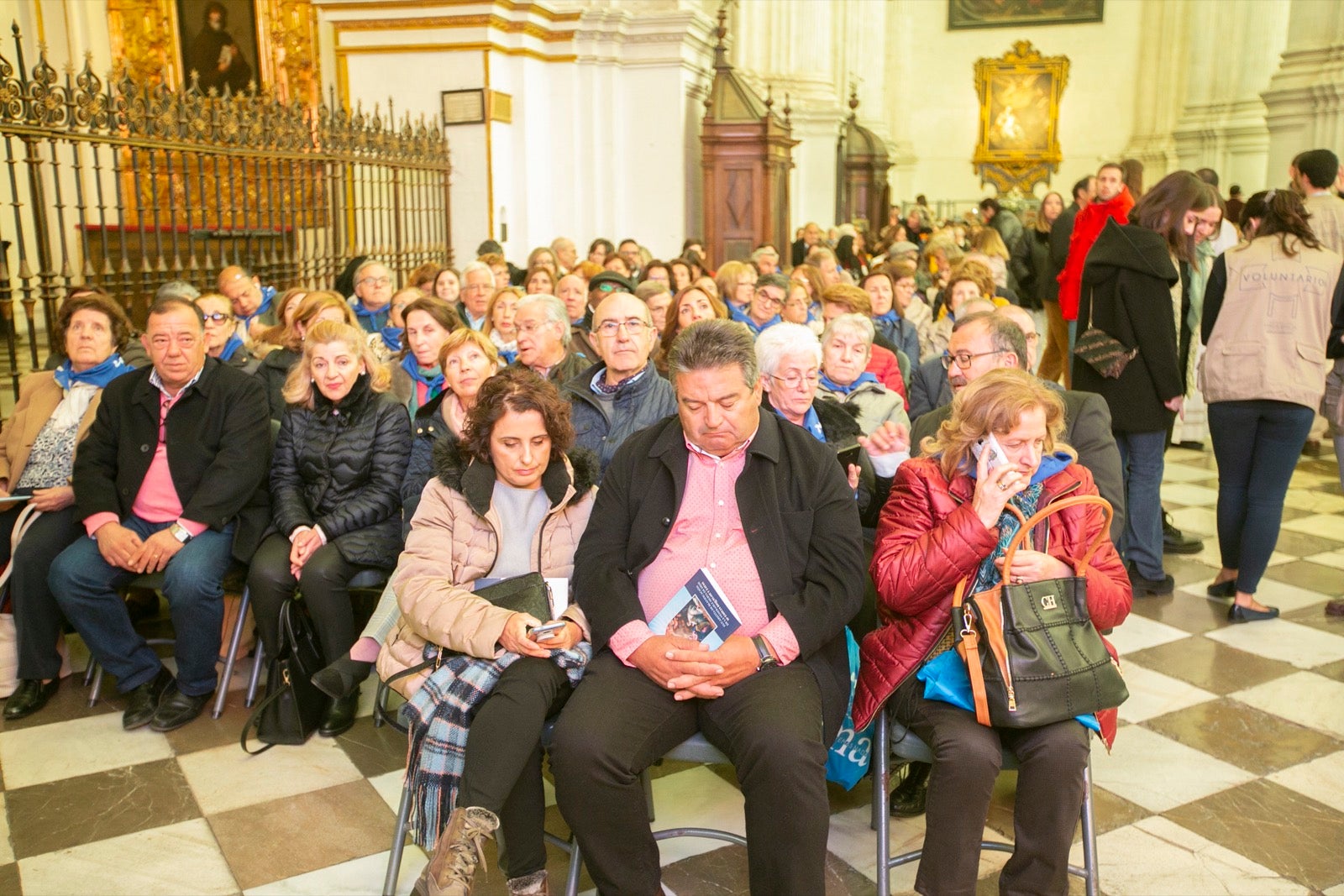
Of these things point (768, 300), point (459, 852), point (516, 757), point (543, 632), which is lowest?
point (459, 852)

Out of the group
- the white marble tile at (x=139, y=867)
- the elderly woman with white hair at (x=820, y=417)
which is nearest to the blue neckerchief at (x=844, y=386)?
the elderly woman with white hair at (x=820, y=417)

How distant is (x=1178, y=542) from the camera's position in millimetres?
5855

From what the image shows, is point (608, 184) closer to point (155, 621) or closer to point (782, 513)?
point (155, 621)

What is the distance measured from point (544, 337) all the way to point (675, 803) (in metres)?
1.87

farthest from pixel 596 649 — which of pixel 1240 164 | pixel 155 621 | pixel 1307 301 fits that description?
pixel 1240 164

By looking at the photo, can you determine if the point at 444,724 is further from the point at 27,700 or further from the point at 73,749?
the point at 27,700

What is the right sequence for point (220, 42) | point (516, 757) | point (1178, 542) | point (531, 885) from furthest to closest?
1. point (220, 42)
2. point (1178, 542)
3. point (531, 885)
4. point (516, 757)

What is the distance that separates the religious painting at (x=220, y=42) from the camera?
12648 millimetres

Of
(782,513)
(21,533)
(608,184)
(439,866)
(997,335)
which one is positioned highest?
(608,184)

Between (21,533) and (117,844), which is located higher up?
(21,533)

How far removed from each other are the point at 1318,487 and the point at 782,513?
18.5ft

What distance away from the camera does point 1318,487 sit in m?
7.12

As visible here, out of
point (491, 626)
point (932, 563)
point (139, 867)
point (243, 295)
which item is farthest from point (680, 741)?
point (243, 295)

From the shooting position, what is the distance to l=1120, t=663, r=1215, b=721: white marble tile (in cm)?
395
